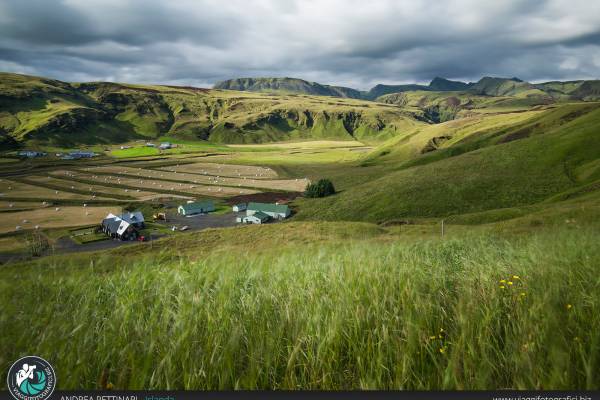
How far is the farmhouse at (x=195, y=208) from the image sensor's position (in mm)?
109438

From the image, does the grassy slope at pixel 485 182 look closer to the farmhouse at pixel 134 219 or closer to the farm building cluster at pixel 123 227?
the farmhouse at pixel 134 219

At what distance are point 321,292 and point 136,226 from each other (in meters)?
98.4

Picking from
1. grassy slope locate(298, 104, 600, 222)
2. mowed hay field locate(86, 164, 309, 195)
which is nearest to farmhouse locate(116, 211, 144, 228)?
grassy slope locate(298, 104, 600, 222)

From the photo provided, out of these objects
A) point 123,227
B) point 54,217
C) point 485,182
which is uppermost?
point 485,182

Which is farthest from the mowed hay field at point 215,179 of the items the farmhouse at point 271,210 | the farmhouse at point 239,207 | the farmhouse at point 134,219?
the farmhouse at point 134,219

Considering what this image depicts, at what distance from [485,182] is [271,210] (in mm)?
60069

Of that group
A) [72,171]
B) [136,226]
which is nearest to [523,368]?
[136,226]

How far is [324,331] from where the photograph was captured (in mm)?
3863

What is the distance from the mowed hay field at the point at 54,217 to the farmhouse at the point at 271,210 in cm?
4395

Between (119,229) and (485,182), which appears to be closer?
(485,182)

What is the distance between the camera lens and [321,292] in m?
4.85

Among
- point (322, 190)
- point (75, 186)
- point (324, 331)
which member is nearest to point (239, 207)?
point (322, 190)

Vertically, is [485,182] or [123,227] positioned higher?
[485,182]

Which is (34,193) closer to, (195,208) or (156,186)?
(156,186)
